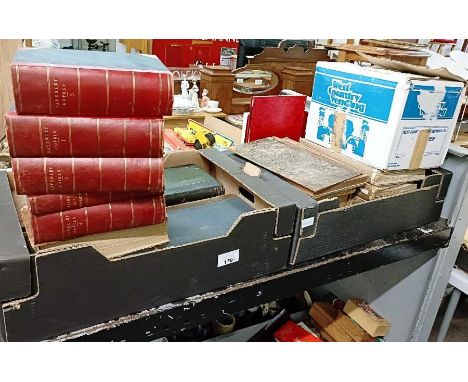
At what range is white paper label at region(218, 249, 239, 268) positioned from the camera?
0.88 meters

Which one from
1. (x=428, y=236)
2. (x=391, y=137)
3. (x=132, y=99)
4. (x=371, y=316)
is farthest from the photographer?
(x=371, y=316)

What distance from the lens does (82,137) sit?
714 mm

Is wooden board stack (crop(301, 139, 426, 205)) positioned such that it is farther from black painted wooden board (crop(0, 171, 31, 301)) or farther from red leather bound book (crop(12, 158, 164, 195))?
black painted wooden board (crop(0, 171, 31, 301))

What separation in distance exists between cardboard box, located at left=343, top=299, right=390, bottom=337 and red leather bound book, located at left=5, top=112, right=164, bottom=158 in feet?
3.89

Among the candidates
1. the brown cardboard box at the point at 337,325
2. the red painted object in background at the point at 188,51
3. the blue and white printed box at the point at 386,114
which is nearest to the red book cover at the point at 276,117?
the blue and white printed box at the point at 386,114

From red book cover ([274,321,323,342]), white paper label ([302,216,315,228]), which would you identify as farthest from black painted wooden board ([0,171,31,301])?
red book cover ([274,321,323,342])

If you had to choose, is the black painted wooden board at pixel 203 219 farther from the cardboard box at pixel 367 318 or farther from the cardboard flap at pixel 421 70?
the cardboard box at pixel 367 318

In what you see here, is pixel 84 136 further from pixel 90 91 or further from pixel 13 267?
pixel 13 267

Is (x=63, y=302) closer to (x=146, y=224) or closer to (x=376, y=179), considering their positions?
(x=146, y=224)

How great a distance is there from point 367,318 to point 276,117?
2.76 feet

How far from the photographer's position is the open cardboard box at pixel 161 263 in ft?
2.27

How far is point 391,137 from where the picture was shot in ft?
3.65

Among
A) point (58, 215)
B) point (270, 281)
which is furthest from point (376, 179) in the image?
point (58, 215)

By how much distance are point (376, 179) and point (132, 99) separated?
2.30 feet
